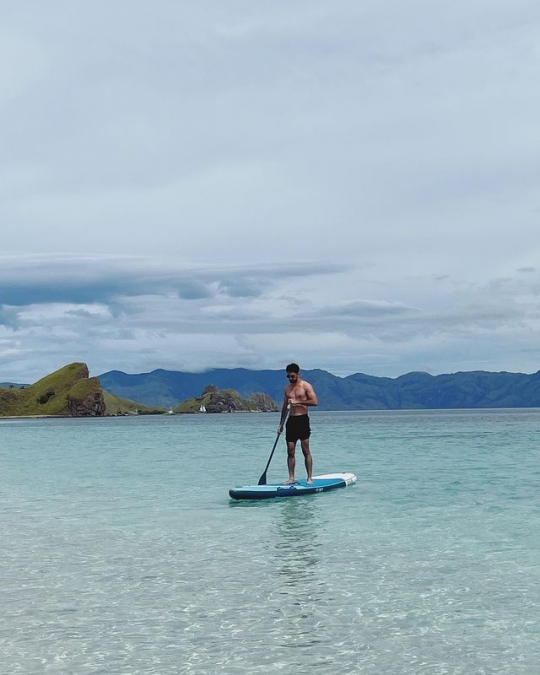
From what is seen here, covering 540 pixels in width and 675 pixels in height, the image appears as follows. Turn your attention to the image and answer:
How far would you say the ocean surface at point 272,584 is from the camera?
9027 mm

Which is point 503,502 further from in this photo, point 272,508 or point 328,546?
point 328,546

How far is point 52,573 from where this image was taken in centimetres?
1348

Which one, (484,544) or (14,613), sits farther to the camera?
(484,544)

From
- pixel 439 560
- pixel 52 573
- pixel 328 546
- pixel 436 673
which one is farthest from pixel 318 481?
pixel 436 673

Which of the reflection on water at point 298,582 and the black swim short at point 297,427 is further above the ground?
the black swim short at point 297,427

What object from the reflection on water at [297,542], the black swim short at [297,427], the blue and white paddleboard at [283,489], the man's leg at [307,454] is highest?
the black swim short at [297,427]

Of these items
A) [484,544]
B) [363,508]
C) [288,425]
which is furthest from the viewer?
[288,425]

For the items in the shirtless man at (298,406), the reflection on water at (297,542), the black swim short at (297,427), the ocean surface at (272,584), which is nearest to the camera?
the ocean surface at (272,584)

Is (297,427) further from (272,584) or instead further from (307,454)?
(272,584)

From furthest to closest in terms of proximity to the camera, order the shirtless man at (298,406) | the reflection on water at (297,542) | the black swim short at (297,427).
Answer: the black swim short at (297,427) < the shirtless man at (298,406) < the reflection on water at (297,542)

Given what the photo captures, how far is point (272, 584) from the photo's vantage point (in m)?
12.4

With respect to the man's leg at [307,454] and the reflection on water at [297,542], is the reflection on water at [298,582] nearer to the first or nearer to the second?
the reflection on water at [297,542]

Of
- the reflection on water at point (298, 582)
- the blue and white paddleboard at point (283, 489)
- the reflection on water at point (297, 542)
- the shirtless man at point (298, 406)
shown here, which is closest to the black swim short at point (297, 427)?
the shirtless man at point (298, 406)

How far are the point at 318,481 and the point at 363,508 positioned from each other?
4.15m
